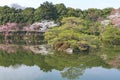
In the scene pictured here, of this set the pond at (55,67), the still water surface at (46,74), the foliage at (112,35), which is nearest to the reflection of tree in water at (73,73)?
the pond at (55,67)

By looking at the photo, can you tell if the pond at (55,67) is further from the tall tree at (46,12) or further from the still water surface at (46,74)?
the tall tree at (46,12)

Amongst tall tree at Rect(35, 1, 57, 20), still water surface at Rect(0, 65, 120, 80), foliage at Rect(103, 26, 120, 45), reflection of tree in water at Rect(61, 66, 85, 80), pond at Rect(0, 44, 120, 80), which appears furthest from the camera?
tall tree at Rect(35, 1, 57, 20)

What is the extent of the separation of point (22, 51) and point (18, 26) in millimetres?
17534

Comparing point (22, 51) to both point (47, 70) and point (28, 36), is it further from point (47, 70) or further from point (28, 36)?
point (28, 36)

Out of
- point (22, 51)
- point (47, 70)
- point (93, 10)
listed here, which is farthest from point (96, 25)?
point (47, 70)

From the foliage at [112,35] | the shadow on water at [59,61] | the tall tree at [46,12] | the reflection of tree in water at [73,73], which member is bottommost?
the shadow on water at [59,61]

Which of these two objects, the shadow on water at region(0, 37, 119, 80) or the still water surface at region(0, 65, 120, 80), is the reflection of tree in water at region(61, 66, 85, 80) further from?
the still water surface at region(0, 65, 120, 80)

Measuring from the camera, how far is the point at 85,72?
16.8 meters

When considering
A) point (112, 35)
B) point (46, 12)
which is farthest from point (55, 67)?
point (46, 12)

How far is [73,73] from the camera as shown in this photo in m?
16.5

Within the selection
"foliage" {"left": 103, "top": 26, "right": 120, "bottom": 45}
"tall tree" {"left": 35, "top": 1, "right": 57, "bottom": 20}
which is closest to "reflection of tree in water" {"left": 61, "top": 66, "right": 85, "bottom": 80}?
"foliage" {"left": 103, "top": 26, "right": 120, "bottom": 45}

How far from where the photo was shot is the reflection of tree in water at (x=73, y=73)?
15.7 meters

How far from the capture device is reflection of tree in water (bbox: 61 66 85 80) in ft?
51.5

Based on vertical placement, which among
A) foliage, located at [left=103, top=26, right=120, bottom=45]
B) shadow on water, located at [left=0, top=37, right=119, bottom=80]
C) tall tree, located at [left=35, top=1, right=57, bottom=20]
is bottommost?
shadow on water, located at [left=0, top=37, right=119, bottom=80]
